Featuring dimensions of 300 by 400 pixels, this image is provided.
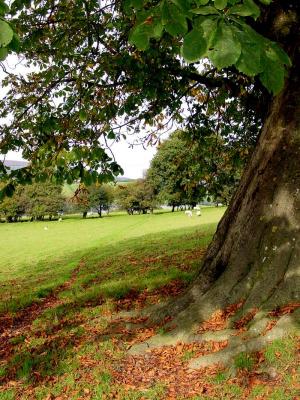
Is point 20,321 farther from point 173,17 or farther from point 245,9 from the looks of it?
point 245,9

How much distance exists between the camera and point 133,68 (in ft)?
32.8

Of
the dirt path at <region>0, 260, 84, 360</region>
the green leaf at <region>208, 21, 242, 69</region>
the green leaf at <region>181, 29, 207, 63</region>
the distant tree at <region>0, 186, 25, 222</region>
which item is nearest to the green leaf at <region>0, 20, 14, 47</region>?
the green leaf at <region>181, 29, 207, 63</region>

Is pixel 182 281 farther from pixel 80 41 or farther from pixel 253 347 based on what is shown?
pixel 80 41

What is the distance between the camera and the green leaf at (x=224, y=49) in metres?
2.41

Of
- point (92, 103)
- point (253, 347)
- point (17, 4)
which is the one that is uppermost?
point (17, 4)

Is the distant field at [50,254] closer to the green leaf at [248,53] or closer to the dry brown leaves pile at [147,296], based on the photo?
the dry brown leaves pile at [147,296]

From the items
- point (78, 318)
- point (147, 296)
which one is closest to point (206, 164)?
point (147, 296)

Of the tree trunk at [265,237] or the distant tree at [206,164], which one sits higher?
the distant tree at [206,164]

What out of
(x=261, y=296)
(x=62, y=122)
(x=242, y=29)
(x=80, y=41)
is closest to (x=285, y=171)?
(x=261, y=296)

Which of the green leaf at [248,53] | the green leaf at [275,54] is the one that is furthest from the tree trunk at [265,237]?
the green leaf at [248,53]

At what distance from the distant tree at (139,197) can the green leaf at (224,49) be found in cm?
9725

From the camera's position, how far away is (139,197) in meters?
103

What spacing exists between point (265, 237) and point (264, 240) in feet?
0.19

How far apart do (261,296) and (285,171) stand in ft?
7.37
